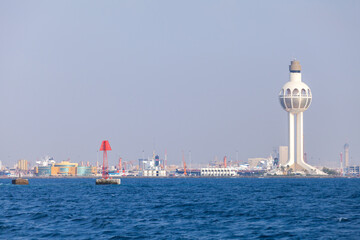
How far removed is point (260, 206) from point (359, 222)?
2482 centimetres

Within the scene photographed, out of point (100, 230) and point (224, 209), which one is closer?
point (100, 230)

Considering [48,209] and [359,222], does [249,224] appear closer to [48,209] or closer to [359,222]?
[359,222]

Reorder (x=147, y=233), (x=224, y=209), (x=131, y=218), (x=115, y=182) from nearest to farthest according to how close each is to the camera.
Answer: (x=147, y=233) → (x=131, y=218) → (x=224, y=209) → (x=115, y=182)

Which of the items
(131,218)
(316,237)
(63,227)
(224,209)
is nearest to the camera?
(316,237)

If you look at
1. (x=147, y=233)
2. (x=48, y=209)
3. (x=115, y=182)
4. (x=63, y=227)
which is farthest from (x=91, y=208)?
(x=115, y=182)

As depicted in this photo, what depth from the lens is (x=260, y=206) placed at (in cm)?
8312

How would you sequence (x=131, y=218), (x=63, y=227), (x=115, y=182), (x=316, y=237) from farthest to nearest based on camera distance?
1. (x=115, y=182)
2. (x=131, y=218)
3. (x=63, y=227)
4. (x=316, y=237)

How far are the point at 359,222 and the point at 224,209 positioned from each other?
69.6ft

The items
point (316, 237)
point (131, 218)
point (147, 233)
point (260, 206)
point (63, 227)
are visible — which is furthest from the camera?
point (260, 206)

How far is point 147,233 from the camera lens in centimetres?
5462

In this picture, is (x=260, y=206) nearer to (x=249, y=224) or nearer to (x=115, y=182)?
(x=249, y=224)

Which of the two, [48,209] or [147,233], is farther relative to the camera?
[48,209]

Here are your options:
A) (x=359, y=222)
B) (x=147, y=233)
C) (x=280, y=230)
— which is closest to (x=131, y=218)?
(x=147, y=233)

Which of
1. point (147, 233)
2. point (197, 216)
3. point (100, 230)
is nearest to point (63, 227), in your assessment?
point (100, 230)
